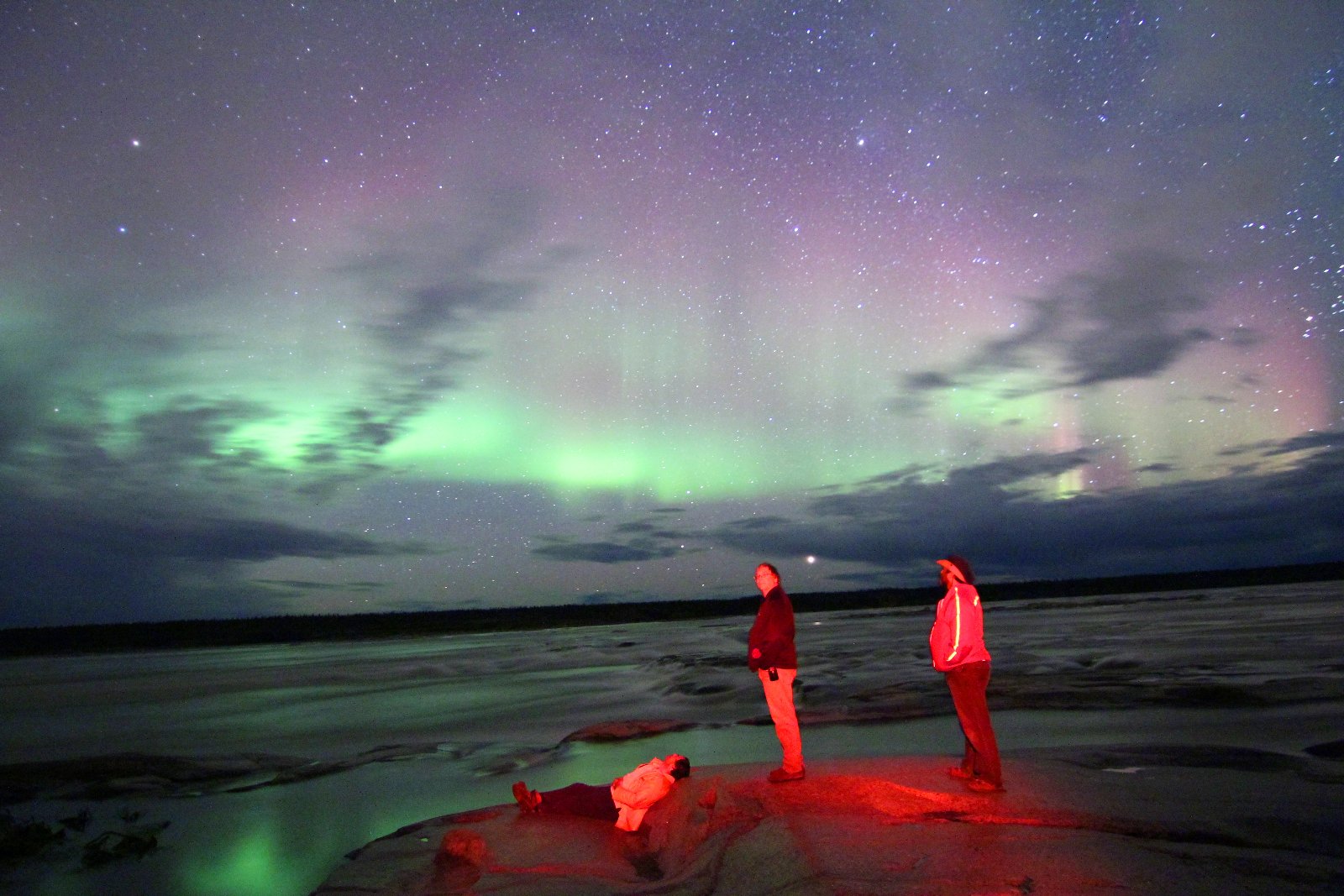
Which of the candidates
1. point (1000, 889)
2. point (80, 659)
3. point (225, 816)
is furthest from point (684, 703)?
point (80, 659)

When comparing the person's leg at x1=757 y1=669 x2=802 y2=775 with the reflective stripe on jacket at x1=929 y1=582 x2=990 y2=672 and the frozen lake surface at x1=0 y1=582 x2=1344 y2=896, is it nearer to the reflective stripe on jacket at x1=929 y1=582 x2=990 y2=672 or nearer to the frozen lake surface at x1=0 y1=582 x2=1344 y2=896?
the reflective stripe on jacket at x1=929 y1=582 x2=990 y2=672

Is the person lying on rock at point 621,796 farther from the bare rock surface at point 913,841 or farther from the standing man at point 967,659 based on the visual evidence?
the standing man at point 967,659

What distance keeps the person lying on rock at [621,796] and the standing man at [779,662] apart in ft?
3.30

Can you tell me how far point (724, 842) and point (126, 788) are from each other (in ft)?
33.4

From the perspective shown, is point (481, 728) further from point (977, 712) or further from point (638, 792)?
point (977, 712)

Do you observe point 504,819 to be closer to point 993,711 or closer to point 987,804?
point 987,804

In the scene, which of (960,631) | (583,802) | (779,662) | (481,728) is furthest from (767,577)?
(481,728)

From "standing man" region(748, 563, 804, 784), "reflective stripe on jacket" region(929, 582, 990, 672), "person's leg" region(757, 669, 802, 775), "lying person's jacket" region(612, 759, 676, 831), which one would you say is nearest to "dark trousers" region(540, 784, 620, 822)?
"lying person's jacket" region(612, 759, 676, 831)

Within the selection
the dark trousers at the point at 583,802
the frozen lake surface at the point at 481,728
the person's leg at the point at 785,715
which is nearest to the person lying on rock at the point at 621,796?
the dark trousers at the point at 583,802

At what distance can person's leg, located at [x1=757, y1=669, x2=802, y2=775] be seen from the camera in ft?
26.0

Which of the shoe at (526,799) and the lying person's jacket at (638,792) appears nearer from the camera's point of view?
the lying person's jacket at (638,792)

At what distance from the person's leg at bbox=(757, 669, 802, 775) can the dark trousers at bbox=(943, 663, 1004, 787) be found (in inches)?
58.4

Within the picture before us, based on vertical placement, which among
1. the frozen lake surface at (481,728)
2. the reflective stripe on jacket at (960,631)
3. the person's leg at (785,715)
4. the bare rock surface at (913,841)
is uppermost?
the reflective stripe on jacket at (960,631)

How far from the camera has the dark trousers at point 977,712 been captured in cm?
719
